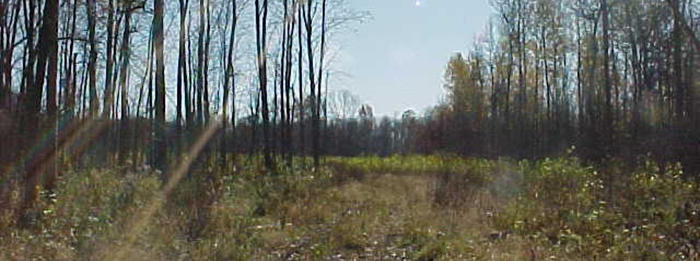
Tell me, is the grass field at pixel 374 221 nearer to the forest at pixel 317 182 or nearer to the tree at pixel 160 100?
the forest at pixel 317 182

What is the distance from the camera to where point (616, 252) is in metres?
6.37

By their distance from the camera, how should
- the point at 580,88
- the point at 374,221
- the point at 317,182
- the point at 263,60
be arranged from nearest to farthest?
the point at 374,221 → the point at 317,182 → the point at 263,60 → the point at 580,88

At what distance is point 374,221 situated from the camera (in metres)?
9.27

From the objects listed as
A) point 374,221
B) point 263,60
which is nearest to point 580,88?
point 263,60

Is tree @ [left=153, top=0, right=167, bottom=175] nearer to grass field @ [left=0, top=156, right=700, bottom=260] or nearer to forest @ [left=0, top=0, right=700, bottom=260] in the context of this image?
forest @ [left=0, top=0, right=700, bottom=260]

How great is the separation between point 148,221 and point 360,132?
4478 cm

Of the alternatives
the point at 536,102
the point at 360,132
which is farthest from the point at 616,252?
→ the point at 360,132

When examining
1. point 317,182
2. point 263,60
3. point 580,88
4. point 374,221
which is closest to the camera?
point 374,221

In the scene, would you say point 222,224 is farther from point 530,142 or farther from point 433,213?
point 530,142

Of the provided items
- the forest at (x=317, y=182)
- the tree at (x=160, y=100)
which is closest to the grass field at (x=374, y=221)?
the forest at (x=317, y=182)

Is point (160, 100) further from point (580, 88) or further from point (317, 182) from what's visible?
point (580, 88)


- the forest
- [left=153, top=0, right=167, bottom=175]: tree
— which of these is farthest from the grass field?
[left=153, top=0, right=167, bottom=175]: tree

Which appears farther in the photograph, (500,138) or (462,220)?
(500,138)

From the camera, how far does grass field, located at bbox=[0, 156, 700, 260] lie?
21.1ft
